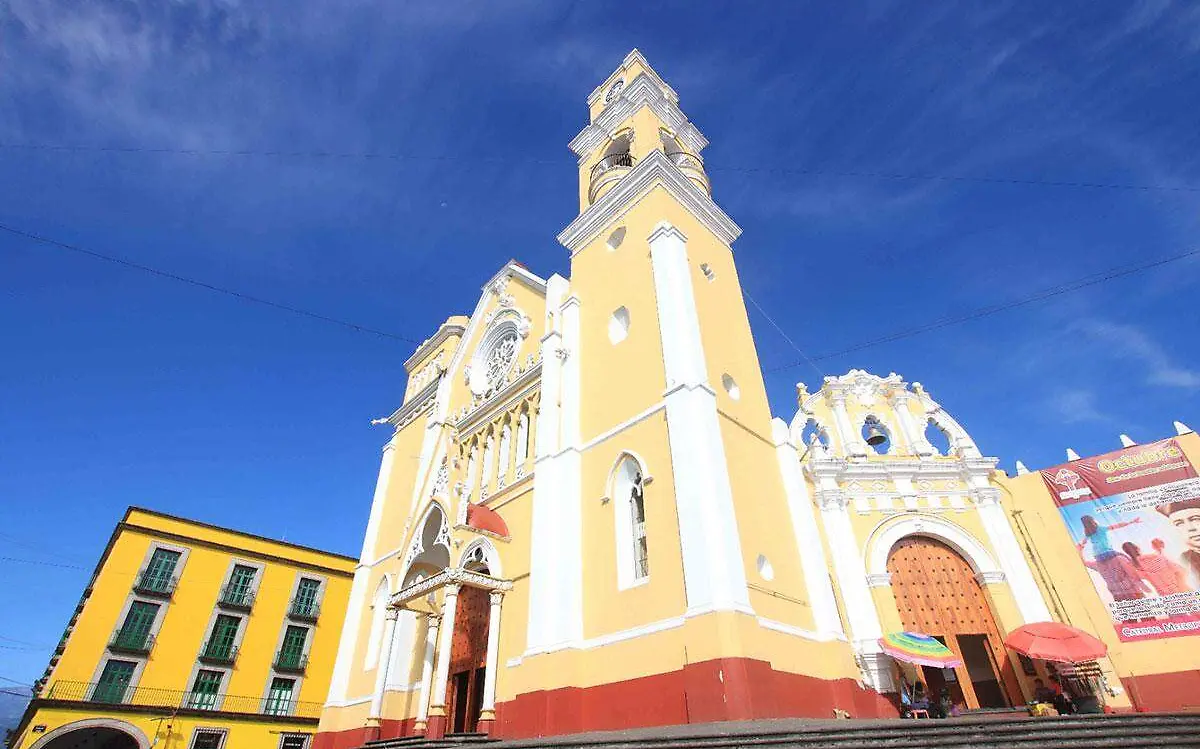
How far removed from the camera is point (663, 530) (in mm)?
9938

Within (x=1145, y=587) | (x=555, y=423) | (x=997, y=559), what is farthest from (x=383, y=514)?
(x=1145, y=587)

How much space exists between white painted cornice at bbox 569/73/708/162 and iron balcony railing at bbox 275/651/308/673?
75.6 ft

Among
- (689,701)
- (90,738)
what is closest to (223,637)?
(90,738)

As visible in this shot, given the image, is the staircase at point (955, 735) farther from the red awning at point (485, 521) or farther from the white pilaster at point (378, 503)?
the white pilaster at point (378, 503)

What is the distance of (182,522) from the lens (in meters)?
25.7

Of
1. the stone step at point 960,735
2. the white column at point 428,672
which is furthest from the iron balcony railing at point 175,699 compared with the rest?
the stone step at point 960,735

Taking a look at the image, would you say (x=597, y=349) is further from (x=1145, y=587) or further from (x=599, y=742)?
(x=1145, y=587)

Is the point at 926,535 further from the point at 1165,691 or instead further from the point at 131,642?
the point at 131,642

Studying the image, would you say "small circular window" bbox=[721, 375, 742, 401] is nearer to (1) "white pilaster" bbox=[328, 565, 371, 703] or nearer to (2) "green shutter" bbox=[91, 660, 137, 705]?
(1) "white pilaster" bbox=[328, 565, 371, 703]

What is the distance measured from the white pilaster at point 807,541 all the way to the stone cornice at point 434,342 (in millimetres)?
11563

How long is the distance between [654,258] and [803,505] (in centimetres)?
573

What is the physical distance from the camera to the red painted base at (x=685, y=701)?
26.4 feet

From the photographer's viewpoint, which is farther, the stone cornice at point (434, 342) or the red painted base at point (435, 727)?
the stone cornice at point (434, 342)

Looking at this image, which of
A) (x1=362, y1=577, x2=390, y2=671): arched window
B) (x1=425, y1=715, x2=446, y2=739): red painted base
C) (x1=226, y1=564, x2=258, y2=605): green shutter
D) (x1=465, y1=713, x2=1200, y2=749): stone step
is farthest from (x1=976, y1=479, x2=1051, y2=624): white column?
(x1=226, y1=564, x2=258, y2=605): green shutter
